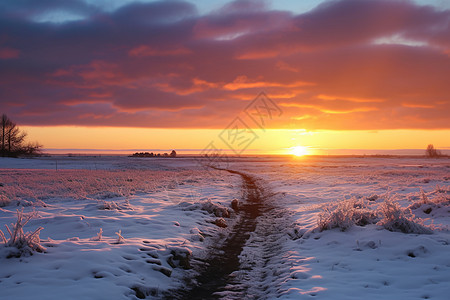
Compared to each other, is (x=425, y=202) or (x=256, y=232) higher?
(x=425, y=202)

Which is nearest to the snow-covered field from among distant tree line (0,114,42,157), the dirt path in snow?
the dirt path in snow

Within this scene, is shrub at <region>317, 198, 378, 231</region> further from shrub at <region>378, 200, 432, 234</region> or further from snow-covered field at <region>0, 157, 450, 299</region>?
shrub at <region>378, 200, 432, 234</region>

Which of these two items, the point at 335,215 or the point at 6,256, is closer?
the point at 6,256

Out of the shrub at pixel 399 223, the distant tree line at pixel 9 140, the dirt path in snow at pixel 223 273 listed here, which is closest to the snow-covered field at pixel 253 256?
the shrub at pixel 399 223

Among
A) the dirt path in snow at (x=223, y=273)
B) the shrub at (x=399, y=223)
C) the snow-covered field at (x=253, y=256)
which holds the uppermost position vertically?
the shrub at (x=399, y=223)

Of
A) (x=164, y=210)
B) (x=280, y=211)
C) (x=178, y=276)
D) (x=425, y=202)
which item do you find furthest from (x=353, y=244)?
(x=164, y=210)

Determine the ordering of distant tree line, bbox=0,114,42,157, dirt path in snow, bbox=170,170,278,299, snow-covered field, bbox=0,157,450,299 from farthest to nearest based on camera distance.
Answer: distant tree line, bbox=0,114,42,157
dirt path in snow, bbox=170,170,278,299
snow-covered field, bbox=0,157,450,299

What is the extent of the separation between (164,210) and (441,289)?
1194 centimetres

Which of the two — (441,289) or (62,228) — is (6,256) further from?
(441,289)

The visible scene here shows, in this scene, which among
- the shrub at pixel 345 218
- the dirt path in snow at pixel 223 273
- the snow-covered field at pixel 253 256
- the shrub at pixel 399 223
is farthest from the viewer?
the shrub at pixel 345 218

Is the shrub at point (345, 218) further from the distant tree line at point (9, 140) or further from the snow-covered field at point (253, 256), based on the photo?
the distant tree line at point (9, 140)

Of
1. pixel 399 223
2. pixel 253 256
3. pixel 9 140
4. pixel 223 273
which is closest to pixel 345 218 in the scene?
pixel 399 223

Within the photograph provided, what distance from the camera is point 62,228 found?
1107 centimetres

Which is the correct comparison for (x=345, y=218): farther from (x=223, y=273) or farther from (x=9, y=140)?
(x=9, y=140)
